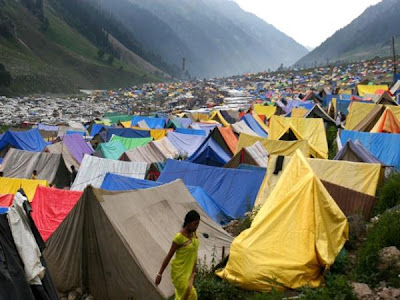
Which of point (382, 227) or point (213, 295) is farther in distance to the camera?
point (382, 227)

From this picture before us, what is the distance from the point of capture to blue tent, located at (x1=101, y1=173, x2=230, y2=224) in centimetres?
1155

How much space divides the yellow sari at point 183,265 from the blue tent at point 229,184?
23.8 ft

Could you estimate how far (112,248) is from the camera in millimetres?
7141

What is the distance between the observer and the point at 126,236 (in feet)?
23.8

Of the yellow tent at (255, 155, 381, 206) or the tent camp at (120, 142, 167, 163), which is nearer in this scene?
the yellow tent at (255, 155, 381, 206)

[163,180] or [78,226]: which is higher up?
[78,226]

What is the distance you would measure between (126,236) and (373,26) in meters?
167

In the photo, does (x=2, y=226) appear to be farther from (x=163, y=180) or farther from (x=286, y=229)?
(x=163, y=180)

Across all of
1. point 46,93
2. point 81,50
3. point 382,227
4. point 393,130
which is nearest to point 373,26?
point 81,50

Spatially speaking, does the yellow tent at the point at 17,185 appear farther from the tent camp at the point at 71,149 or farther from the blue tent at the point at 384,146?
the blue tent at the point at 384,146

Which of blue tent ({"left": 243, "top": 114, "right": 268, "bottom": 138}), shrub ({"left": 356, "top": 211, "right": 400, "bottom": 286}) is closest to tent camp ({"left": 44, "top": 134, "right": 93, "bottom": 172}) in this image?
blue tent ({"left": 243, "top": 114, "right": 268, "bottom": 138})

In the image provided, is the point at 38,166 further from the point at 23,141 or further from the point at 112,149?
the point at 23,141

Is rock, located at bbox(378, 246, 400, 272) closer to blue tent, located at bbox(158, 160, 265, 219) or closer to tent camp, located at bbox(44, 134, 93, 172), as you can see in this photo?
blue tent, located at bbox(158, 160, 265, 219)

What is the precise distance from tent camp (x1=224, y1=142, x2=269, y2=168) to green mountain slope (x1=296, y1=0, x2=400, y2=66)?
114883 mm
